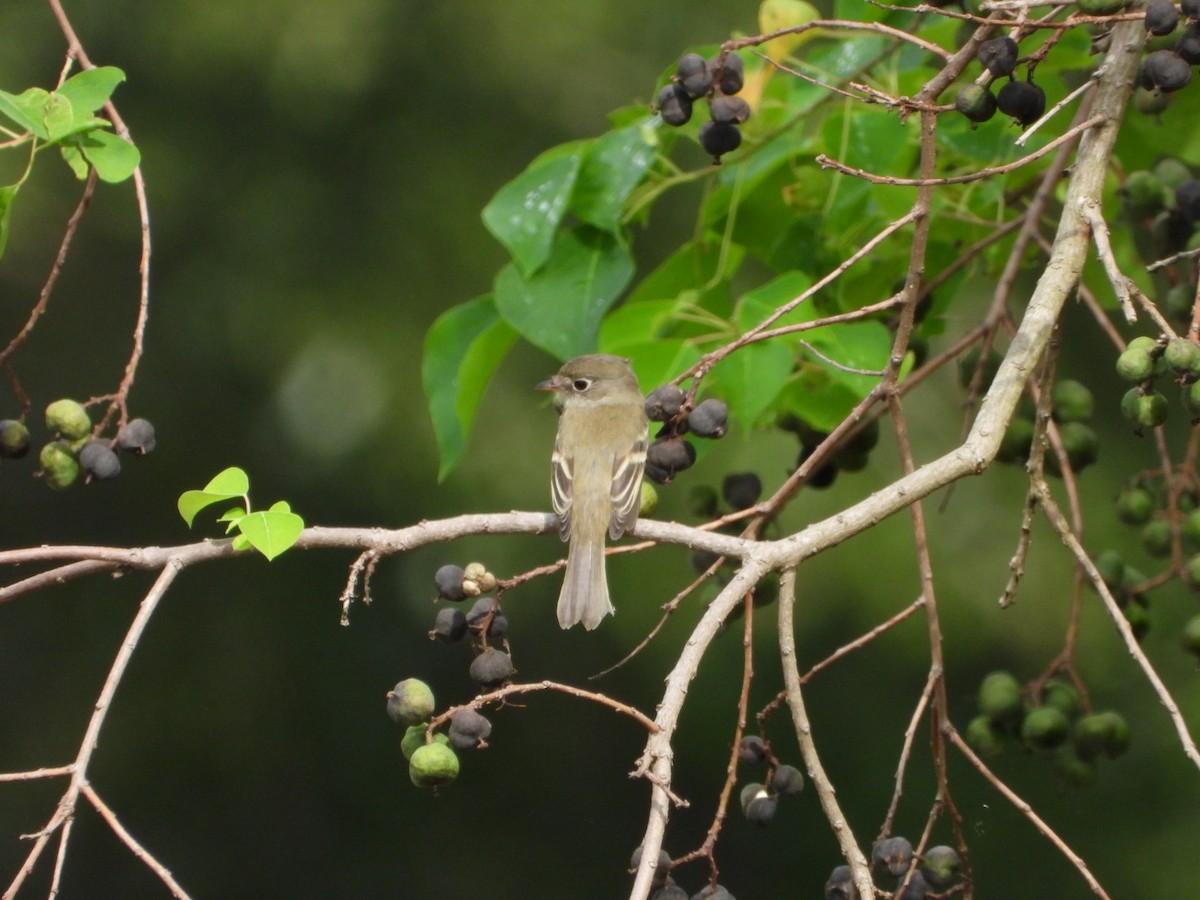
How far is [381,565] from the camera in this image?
592cm

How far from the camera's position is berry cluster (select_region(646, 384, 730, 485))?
1.96 metres

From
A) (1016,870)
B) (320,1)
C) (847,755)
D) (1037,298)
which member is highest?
(320,1)

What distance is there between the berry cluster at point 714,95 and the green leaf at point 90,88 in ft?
2.51

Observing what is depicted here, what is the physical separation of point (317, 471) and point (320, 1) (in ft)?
6.55

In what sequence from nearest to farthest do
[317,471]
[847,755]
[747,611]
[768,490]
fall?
1. [747,611]
2. [768,490]
3. [847,755]
4. [317,471]

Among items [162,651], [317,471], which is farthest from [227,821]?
[317,471]

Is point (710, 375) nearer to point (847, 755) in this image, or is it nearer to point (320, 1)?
point (847, 755)

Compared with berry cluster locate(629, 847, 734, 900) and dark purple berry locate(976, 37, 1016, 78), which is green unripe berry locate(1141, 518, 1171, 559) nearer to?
dark purple berry locate(976, 37, 1016, 78)

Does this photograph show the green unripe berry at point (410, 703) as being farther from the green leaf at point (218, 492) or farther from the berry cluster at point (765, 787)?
the berry cluster at point (765, 787)

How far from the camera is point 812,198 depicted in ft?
8.80

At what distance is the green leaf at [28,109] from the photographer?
1.87 meters

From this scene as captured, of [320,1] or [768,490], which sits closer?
[768,490]

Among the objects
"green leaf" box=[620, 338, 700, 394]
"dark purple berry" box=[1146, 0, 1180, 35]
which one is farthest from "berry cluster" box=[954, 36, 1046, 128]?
"green leaf" box=[620, 338, 700, 394]

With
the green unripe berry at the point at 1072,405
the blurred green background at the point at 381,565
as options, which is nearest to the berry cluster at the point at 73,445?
the green unripe berry at the point at 1072,405
